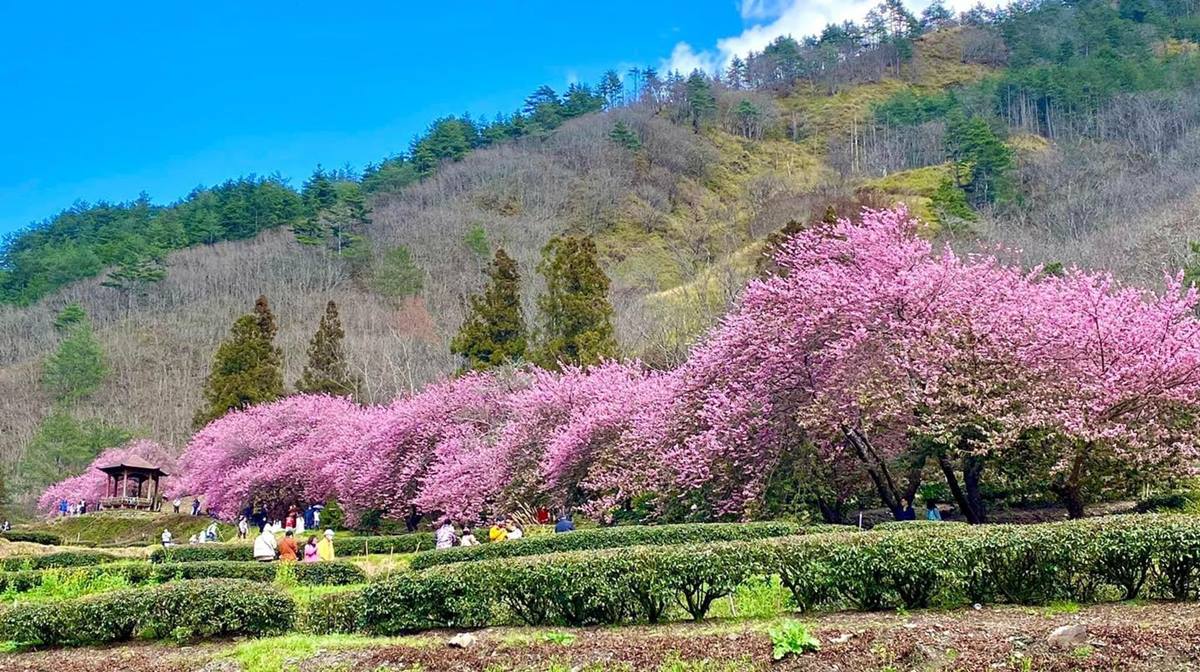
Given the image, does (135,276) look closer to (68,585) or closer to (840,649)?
(68,585)

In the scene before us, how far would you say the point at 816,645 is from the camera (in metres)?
7.04

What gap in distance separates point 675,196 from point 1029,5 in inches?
2560

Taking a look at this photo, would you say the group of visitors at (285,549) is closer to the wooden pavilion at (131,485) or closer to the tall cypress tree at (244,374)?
the wooden pavilion at (131,485)

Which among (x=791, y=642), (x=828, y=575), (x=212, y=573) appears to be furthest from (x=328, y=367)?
(x=791, y=642)

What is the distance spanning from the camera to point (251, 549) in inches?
815

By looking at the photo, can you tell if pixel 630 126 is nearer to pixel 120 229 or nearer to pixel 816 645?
pixel 120 229

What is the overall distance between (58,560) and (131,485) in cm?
2153

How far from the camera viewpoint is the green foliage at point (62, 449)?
53625 millimetres

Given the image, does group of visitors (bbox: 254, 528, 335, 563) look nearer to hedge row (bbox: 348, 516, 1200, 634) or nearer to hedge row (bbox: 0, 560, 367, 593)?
hedge row (bbox: 0, 560, 367, 593)

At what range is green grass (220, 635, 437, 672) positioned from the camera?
8.34 meters

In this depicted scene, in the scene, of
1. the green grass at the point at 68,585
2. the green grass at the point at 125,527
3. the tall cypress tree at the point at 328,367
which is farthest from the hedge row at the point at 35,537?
the green grass at the point at 68,585

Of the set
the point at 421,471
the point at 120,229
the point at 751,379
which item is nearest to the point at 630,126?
the point at 120,229

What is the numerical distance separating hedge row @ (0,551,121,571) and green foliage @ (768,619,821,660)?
1859cm

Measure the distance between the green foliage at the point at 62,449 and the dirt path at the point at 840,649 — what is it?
5107 centimetres
